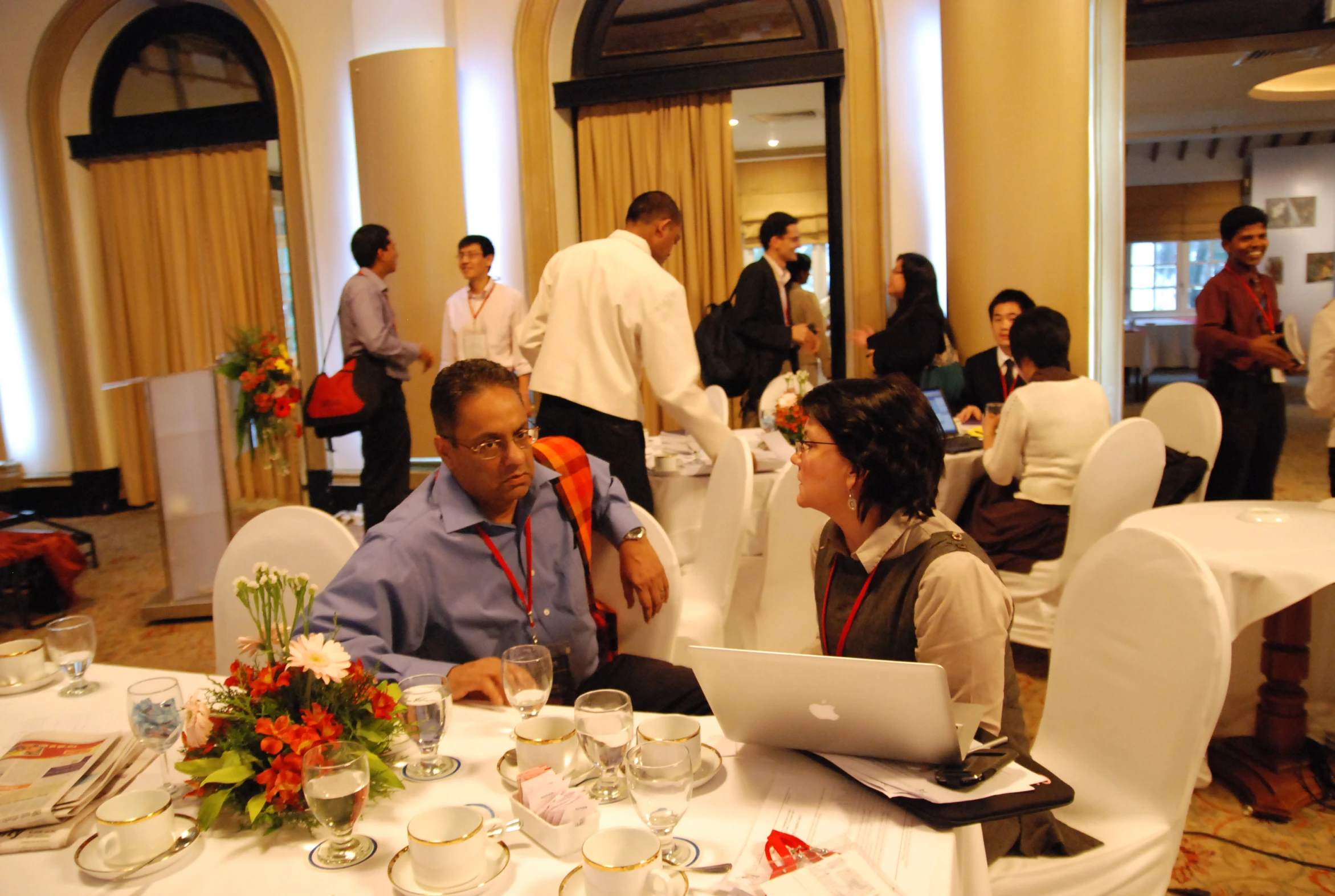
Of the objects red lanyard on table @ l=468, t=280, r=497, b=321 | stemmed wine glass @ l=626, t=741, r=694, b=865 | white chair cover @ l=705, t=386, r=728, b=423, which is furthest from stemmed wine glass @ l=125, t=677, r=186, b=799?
red lanyard on table @ l=468, t=280, r=497, b=321

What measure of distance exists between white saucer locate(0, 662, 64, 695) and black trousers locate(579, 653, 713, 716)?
982mm

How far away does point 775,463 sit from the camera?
11.7ft

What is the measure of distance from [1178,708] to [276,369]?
3929mm

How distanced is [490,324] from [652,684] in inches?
168

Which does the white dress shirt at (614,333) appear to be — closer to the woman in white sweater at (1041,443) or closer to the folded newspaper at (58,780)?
the woman in white sweater at (1041,443)

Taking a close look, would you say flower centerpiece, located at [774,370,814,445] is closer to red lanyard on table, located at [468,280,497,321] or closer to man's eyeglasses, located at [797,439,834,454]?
man's eyeglasses, located at [797,439,834,454]

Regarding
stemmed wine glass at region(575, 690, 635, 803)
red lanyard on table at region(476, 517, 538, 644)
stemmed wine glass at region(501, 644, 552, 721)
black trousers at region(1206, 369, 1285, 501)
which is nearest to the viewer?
stemmed wine glass at region(575, 690, 635, 803)

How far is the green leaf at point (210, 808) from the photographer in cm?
115

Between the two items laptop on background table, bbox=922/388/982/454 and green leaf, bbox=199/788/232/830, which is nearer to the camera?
green leaf, bbox=199/788/232/830

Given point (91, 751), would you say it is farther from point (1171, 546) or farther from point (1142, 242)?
point (1142, 242)

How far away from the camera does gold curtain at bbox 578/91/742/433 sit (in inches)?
250

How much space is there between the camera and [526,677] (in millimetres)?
1400

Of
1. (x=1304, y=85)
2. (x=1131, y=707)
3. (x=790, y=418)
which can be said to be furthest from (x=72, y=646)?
(x=1304, y=85)

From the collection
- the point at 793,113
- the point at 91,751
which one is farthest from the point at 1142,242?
the point at 91,751
